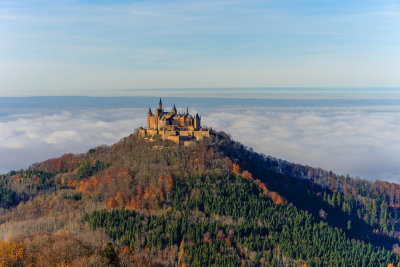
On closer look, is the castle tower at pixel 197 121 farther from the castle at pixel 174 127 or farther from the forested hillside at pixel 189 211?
the forested hillside at pixel 189 211

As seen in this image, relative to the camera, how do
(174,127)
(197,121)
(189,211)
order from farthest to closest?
(197,121)
(174,127)
(189,211)

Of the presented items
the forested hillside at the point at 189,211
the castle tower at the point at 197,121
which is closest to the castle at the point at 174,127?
the castle tower at the point at 197,121

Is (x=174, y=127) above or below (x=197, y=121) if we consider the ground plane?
below

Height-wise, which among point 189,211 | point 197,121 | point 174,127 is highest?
point 197,121

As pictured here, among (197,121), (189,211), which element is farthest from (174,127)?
(189,211)

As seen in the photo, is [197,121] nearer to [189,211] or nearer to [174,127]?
[174,127]

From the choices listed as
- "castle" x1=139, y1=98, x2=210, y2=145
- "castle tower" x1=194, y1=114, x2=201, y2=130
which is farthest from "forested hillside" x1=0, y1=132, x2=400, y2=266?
"castle tower" x1=194, y1=114, x2=201, y2=130
